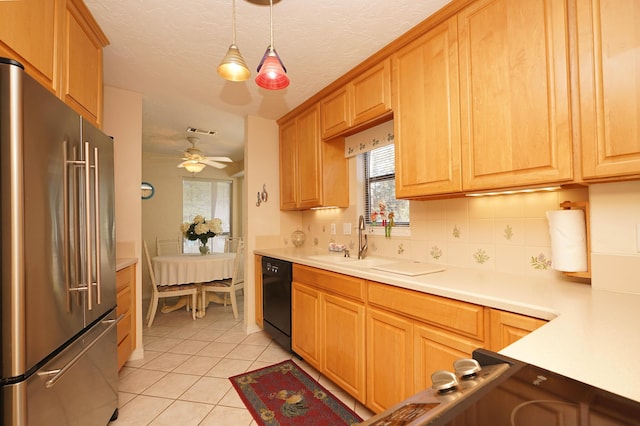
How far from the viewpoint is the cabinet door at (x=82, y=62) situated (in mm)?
1539

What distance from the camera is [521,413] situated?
474 millimetres

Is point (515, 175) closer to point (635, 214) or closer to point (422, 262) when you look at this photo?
point (635, 214)

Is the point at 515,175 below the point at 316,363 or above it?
above

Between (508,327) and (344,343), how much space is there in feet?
3.52

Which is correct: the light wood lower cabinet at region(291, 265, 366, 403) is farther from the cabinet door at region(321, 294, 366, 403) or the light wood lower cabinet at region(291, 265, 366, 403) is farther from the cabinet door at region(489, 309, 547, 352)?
the cabinet door at region(489, 309, 547, 352)

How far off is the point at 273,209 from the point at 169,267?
1.49 meters

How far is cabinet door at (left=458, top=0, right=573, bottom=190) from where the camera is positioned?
4.03 feet

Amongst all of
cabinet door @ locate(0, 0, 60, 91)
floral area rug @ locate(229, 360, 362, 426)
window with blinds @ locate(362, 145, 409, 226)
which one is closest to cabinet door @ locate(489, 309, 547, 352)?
floral area rug @ locate(229, 360, 362, 426)

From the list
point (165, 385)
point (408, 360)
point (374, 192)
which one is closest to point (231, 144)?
point (374, 192)

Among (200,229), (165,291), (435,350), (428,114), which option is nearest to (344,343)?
(435,350)

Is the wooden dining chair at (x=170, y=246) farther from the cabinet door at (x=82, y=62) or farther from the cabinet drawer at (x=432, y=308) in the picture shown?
the cabinet drawer at (x=432, y=308)

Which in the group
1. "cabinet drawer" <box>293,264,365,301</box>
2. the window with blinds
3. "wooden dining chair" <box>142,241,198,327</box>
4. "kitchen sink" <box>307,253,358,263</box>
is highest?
the window with blinds

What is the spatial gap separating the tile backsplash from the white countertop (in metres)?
0.09

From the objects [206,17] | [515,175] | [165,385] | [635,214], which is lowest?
[165,385]
